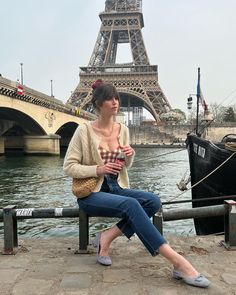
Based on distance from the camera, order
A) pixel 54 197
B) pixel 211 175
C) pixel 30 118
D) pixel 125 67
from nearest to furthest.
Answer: pixel 211 175, pixel 54 197, pixel 30 118, pixel 125 67

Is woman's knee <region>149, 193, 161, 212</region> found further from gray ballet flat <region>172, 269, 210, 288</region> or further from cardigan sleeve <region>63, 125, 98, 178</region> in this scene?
gray ballet flat <region>172, 269, 210, 288</region>

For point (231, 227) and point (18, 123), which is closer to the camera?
point (231, 227)

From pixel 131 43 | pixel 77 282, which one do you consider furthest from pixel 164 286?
pixel 131 43

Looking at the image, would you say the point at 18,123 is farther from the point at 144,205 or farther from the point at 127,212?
the point at 127,212

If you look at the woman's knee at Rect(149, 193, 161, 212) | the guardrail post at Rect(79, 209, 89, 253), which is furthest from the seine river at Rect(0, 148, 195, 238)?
the woman's knee at Rect(149, 193, 161, 212)

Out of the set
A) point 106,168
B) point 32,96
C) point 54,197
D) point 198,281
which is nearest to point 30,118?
point 32,96

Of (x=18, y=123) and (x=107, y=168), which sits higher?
(x=18, y=123)

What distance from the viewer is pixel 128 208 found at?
134 inches

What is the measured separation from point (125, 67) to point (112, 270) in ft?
257

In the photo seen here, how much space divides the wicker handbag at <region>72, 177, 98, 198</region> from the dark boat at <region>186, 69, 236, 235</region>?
8.19 feet

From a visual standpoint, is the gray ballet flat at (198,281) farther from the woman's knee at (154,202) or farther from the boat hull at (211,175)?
the boat hull at (211,175)

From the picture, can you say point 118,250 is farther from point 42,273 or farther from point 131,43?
point 131,43

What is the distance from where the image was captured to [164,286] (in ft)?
9.96

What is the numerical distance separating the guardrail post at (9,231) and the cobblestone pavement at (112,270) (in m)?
0.08
